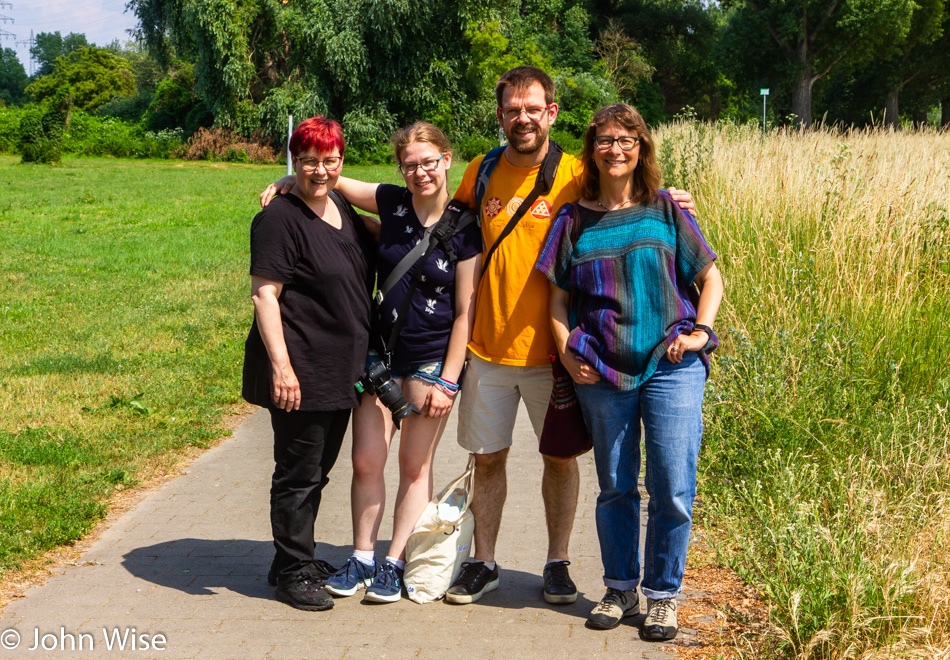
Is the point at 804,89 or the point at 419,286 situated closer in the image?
the point at 419,286

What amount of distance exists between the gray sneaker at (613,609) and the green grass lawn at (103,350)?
260 centimetres

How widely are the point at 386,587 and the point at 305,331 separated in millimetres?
1138

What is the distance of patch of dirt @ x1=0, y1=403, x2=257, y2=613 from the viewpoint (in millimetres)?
4223

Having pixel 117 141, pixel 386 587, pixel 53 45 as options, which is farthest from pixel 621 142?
pixel 53 45

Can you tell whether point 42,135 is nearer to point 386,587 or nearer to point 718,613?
point 386,587

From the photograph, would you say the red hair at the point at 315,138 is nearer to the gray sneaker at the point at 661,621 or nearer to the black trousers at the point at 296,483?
the black trousers at the point at 296,483

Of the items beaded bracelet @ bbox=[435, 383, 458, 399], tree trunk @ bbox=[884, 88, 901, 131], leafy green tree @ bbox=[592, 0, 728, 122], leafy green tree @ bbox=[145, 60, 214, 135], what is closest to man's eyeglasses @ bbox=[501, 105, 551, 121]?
beaded bracelet @ bbox=[435, 383, 458, 399]

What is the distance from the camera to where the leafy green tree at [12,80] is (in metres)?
138

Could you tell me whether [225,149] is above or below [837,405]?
above

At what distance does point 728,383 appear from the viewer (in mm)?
5871

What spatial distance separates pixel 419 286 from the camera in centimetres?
400

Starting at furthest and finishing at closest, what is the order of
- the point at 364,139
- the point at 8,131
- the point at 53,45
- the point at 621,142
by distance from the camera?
the point at 53,45 < the point at 8,131 < the point at 364,139 < the point at 621,142

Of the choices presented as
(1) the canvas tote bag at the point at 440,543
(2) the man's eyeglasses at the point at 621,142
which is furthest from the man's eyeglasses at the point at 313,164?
(1) the canvas tote bag at the point at 440,543

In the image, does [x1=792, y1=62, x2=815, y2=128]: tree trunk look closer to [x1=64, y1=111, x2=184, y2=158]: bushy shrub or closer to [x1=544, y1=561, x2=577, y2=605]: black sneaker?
[x1=64, y1=111, x2=184, y2=158]: bushy shrub
